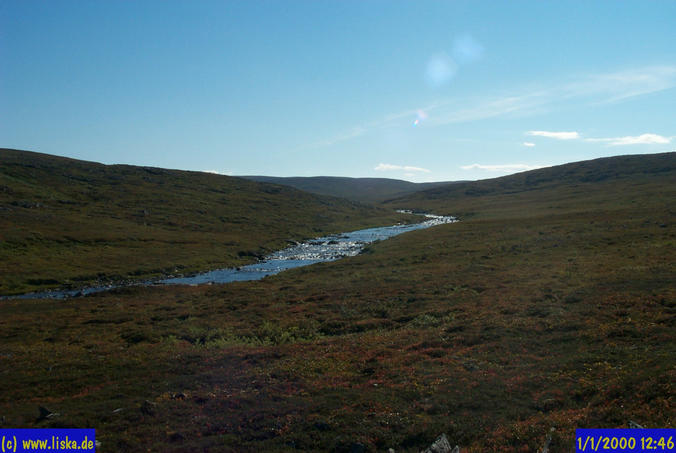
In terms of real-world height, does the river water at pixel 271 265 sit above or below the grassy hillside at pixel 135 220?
below

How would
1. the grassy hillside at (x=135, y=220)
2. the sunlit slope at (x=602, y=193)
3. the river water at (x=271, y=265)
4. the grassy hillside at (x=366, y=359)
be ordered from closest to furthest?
the grassy hillside at (x=366, y=359)
the river water at (x=271, y=265)
the grassy hillside at (x=135, y=220)
the sunlit slope at (x=602, y=193)

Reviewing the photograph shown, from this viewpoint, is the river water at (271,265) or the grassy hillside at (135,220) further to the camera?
the grassy hillside at (135,220)

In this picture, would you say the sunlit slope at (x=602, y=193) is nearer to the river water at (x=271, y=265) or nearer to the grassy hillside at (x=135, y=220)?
the grassy hillside at (x=135, y=220)

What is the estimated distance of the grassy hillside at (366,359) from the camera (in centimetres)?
1489

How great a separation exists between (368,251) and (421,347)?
5283 cm

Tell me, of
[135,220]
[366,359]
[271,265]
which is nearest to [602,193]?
[271,265]

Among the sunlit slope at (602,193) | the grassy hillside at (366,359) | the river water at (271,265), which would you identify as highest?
the sunlit slope at (602,193)

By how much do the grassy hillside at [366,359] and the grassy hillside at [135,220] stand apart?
17.6 meters

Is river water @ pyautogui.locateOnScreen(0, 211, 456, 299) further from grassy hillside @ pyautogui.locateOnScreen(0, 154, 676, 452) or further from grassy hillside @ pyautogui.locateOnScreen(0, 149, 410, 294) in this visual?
grassy hillside @ pyautogui.locateOnScreen(0, 154, 676, 452)

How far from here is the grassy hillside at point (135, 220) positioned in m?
63.2

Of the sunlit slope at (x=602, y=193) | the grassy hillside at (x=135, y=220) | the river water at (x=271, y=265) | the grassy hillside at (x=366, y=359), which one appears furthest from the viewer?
the sunlit slope at (x=602, y=193)

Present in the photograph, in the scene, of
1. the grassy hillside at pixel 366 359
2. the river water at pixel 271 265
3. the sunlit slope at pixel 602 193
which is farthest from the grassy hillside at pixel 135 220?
the sunlit slope at pixel 602 193

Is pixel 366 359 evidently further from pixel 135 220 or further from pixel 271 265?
pixel 135 220

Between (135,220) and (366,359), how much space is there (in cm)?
9447
